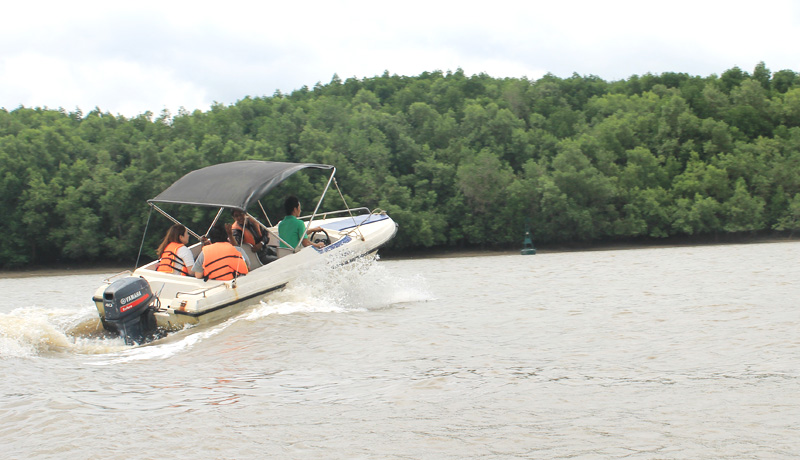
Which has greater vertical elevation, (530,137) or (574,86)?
(574,86)

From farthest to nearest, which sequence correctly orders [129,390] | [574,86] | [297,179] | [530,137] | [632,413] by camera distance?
[574,86] → [530,137] → [297,179] → [129,390] → [632,413]

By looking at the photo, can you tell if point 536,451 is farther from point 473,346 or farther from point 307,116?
point 307,116

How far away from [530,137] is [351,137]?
14.4 metres

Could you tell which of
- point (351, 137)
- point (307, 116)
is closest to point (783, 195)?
point (351, 137)

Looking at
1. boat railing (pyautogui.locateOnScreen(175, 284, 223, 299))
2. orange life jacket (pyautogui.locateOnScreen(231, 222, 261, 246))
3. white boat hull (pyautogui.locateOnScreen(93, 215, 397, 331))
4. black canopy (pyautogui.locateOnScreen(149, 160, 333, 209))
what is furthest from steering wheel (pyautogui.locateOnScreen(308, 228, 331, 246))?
boat railing (pyautogui.locateOnScreen(175, 284, 223, 299))

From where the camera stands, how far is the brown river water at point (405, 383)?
19.0ft

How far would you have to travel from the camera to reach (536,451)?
5.57 metres

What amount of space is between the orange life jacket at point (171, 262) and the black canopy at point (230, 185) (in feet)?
2.26

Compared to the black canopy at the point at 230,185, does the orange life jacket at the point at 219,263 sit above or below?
below

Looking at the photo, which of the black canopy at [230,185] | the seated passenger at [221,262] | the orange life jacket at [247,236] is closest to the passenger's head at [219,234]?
the seated passenger at [221,262]

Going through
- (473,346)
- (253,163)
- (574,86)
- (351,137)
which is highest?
(574,86)

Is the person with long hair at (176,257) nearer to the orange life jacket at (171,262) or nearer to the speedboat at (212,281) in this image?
the orange life jacket at (171,262)

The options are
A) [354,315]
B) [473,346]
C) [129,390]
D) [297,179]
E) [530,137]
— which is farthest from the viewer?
[530,137]

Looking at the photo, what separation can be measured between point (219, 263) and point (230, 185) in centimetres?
118
